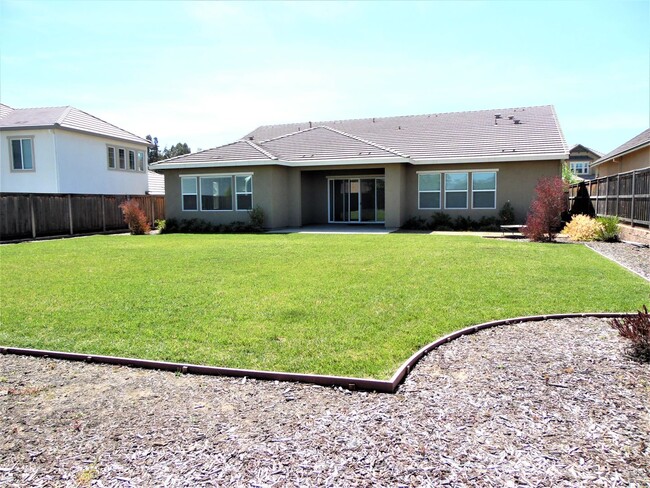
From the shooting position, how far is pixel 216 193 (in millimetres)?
23312

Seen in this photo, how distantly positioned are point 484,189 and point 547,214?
21.5 ft

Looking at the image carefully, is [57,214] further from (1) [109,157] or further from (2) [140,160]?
(2) [140,160]

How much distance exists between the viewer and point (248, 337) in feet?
18.4

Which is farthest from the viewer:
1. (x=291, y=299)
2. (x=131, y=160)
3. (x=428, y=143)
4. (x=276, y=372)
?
(x=131, y=160)

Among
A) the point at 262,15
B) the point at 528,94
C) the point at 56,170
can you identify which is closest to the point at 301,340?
the point at 262,15

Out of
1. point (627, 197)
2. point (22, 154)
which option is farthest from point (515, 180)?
point (22, 154)

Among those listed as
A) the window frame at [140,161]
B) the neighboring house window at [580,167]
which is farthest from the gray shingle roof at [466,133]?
the neighboring house window at [580,167]

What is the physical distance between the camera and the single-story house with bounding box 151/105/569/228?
2122cm

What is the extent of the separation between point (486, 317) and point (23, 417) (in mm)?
5094

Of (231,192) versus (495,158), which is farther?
(231,192)

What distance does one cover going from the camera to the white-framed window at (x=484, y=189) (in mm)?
21531

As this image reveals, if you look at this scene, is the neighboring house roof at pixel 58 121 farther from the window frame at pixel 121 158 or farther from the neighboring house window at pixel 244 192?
the neighboring house window at pixel 244 192

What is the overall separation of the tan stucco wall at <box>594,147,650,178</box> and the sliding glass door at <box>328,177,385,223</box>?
1330cm

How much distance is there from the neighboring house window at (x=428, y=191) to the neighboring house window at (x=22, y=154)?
63.0 feet
